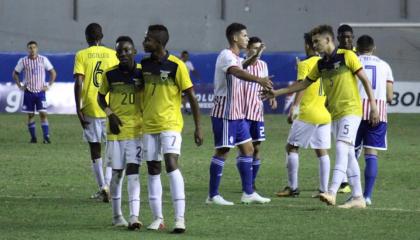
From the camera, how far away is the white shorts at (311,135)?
56.2ft

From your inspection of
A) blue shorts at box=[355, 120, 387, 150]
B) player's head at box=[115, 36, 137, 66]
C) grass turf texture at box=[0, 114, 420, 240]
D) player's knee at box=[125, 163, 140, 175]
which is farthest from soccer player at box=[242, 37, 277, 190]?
player's knee at box=[125, 163, 140, 175]

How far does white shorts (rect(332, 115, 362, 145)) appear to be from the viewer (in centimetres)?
1457

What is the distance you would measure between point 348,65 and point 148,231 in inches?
140

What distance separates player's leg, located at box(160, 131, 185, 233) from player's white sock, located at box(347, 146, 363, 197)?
3.05 metres

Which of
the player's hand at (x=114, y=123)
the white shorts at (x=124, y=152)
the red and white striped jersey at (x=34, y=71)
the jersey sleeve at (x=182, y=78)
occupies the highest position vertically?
the jersey sleeve at (x=182, y=78)

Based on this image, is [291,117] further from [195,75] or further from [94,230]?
[195,75]

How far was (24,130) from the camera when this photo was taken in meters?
31.8

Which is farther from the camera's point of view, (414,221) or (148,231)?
(414,221)

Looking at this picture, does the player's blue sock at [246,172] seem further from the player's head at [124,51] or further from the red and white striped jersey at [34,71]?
the red and white striped jersey at [34,71]

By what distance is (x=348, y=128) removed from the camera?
14570mm

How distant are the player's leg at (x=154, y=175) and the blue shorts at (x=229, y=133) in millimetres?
3036

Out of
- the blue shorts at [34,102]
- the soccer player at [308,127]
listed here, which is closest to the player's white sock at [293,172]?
the soccer player at [308,127]

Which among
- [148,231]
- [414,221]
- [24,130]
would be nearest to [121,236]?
[148,231]

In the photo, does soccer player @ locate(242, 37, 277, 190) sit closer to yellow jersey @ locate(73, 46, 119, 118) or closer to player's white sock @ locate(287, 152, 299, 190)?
player's white sock @ locate(287, 152, 299, 190)
